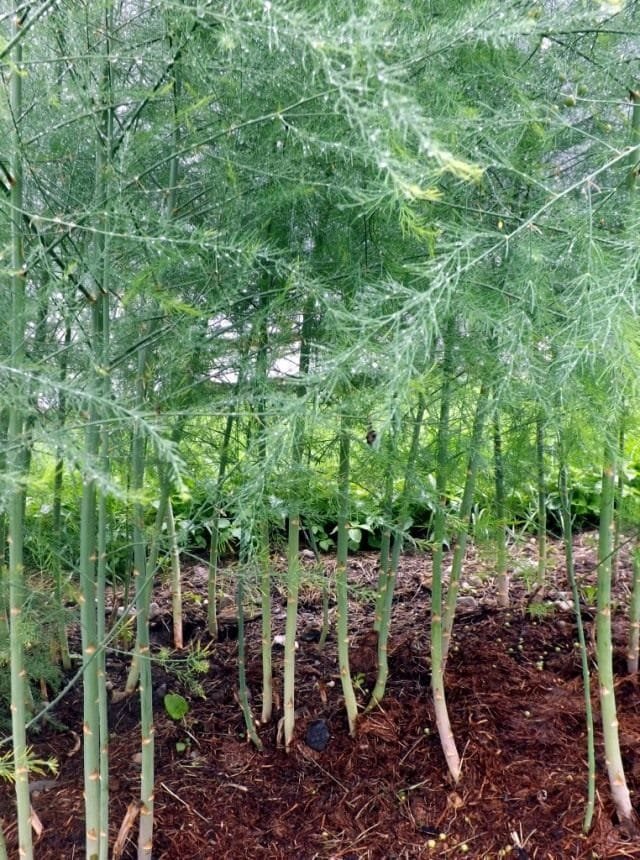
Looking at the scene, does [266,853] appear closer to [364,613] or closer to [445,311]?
[364,613]

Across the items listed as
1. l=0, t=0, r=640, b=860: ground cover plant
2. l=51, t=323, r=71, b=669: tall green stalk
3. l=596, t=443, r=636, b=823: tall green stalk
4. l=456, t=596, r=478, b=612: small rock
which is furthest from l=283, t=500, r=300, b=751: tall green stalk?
l=456, t=596, r=478, b=612: small rock

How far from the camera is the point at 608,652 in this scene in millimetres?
2045

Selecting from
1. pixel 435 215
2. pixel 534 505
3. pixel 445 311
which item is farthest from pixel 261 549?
pixel 534 505

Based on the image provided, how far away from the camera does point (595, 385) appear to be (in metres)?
1.80

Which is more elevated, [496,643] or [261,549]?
[261,549]

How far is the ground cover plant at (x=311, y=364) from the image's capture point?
159cm

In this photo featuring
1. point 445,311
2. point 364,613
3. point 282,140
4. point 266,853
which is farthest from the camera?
point 364,613

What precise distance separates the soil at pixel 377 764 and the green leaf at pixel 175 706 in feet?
0.10

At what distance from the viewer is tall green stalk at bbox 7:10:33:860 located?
1529mm

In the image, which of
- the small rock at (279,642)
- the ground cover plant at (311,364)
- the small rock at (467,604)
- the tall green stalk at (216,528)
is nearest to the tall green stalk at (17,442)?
the ground cover plant at (311,364)

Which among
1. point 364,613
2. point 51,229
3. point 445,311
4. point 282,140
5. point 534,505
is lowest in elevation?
point 364,613

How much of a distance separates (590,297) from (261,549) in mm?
1128

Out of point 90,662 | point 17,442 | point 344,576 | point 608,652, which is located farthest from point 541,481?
point 17,442

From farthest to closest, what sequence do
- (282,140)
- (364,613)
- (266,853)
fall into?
1. (364,613)
2. (266,853)
3. (282,140)
